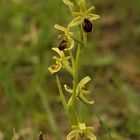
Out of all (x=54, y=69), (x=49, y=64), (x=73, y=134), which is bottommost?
(x=73, y=134)

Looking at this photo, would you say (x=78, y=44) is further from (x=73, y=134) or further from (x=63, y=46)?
(x=73, y=134)

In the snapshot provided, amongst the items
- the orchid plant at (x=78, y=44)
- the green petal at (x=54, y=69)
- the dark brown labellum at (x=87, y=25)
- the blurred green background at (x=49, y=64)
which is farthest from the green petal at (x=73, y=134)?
the blurred green background at (x=49, y=64)

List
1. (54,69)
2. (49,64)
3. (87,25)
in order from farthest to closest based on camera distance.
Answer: (49,64) < (54,69) < (87,25)

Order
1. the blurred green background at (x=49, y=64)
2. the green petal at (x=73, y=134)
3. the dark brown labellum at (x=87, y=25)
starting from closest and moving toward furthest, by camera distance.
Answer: the dark brown labellum at (x=87, y=25), the green petal at (x=73, y=134), the blurred green background at (x=49, y=64)

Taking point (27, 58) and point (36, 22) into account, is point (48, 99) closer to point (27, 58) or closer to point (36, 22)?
point (27, 58)

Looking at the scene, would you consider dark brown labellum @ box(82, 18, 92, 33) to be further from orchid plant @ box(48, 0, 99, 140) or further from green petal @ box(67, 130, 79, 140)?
green petal @ box(67, 130, 79, 140)

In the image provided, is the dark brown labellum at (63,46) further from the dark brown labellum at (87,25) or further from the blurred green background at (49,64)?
the blurred green background at (49,64)

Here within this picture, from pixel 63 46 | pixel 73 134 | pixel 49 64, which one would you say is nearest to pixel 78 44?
pixel 63 46

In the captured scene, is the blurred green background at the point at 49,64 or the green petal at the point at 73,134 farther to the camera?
the blurred green background at the point at 49,64

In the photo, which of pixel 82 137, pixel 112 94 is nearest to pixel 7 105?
pixel 112 94
